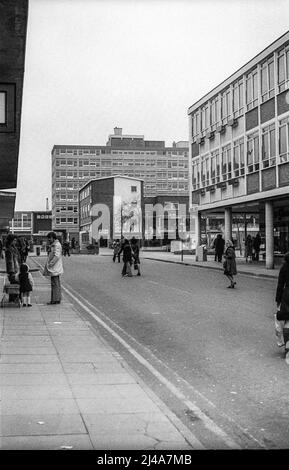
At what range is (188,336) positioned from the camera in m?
9.94

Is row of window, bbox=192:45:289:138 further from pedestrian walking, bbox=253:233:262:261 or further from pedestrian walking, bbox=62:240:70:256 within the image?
pedestrian walking, bbox=62:240:70:256

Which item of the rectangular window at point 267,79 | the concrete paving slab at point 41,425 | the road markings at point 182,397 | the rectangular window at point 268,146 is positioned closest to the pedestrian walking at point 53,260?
the road markings at point 182,397

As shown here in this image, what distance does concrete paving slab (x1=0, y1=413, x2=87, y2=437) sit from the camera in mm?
4590

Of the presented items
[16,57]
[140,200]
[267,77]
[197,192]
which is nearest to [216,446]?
[16,57]

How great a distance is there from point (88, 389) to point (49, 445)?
1802 mm

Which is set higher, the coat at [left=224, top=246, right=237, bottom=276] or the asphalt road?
the coat at [left=224, top=246, right=237, bottom=276]

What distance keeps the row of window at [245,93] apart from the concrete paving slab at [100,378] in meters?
25.3

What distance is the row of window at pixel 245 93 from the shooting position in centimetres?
3005

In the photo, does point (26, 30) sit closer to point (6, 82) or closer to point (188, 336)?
point (6, 82)

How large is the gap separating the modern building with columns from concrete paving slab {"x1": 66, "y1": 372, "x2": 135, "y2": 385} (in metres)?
23.0

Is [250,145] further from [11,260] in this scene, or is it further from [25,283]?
[25,283]

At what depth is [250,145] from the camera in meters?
34.2

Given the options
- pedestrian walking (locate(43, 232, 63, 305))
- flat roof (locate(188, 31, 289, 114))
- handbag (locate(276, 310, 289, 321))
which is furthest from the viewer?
flat roof (locate(188, 31, 289, 114))

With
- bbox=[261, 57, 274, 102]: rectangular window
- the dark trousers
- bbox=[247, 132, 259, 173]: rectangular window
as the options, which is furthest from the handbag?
bbox=[247, 132, 259, 173]: rectangular window
